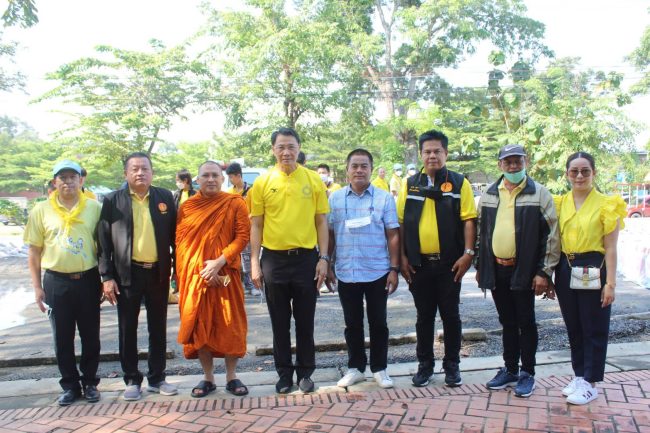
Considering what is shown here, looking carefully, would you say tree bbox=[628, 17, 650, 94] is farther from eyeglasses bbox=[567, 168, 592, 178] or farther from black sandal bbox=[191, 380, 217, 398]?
black sandal bbox=[191, 380, 217, 398]

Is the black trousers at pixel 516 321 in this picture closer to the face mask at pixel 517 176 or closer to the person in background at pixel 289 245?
the face mask at pixel 517 176

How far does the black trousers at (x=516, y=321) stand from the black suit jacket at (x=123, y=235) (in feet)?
7.85

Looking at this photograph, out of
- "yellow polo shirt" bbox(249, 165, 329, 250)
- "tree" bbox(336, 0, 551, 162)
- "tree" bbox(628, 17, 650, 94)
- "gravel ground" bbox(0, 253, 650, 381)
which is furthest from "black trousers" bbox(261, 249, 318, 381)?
"tree" bbox(628, 17, 650, 94)

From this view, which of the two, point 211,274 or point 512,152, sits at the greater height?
point 512,152

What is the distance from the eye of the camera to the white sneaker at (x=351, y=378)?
380 centimetres

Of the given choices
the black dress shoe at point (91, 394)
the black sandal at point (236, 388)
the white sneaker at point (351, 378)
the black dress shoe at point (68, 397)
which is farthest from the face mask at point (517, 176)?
the black dress shoe at point (68, 397)

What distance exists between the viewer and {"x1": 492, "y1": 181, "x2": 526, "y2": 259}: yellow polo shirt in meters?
3.50

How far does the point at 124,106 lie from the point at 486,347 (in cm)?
1851

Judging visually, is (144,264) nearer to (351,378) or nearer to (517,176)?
(351,378)

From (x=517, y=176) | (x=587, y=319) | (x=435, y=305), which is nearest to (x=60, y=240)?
(x=435, y=305)

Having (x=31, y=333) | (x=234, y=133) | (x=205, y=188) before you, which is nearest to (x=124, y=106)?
(x=234, y=133)

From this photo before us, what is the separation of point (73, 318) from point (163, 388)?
822 mm

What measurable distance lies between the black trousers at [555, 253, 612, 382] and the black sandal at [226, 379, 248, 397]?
2.33 meters

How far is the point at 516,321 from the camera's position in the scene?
3676 millimetres
